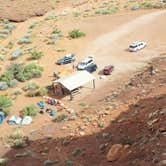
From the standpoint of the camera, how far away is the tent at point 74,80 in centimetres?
3988

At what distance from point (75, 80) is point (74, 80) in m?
0.08

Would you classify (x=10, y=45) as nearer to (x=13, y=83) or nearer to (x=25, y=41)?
(x=25, y=41)

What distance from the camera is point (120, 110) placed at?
110 feet

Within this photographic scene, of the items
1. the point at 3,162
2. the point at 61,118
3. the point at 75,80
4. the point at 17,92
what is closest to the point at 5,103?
the point at 17,92

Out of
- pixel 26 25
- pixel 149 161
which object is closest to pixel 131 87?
pixel 149 161

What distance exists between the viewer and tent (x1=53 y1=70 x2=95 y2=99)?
131 ft

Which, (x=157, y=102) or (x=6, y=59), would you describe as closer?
(x=157, y=102)

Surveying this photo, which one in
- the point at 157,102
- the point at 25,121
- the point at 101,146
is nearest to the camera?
the point at 101,146

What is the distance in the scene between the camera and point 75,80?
4041 centimetres

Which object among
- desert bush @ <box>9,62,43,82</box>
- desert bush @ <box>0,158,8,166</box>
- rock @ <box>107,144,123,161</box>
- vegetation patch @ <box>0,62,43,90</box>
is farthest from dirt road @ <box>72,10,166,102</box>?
rock @ <box>107,144,123,161</box>

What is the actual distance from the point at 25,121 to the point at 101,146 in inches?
412

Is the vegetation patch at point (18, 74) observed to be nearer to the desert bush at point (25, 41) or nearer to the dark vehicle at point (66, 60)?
the dark vehicle at point (66, 60)

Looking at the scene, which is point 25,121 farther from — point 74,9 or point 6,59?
point 74,9

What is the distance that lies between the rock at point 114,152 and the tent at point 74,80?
1392cm
